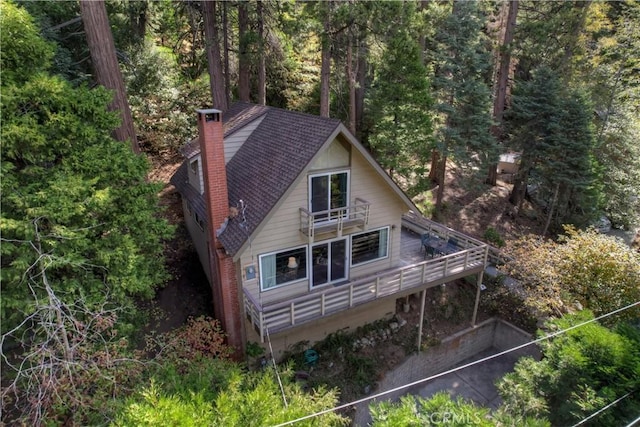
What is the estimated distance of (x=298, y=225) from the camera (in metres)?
11.5

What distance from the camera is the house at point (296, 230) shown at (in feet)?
35.0

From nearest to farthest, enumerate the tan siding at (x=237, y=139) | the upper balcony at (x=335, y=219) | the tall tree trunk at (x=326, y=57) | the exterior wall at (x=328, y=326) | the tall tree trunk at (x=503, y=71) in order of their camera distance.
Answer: the upper balcony at (x=335, y=219), the exterior wall at (x=328, y=326), the tan siding at (x=237, y=139), the tall tree trunk at (x=326, y=57), the tall tree trunk at (x=503, y=71)

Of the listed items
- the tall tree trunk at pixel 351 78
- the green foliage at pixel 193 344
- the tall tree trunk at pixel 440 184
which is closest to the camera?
the green foliage at pixel 193 344

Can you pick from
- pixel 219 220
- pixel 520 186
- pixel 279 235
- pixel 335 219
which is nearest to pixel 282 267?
pixel 279 235

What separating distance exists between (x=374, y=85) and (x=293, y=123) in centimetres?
968

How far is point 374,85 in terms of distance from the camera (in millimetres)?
20453

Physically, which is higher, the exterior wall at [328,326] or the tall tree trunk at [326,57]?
the tall tree trunk at [326,57]

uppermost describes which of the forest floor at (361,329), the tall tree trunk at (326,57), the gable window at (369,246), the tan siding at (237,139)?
the tall tree trunk at (326,57)

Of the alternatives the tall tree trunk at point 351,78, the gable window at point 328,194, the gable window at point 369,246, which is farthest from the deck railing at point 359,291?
the tall tree trunk at point 351,78

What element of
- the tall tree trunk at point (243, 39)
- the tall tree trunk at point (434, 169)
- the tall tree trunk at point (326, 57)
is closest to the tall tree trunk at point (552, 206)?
the tall tree trunk at point (434, 169)

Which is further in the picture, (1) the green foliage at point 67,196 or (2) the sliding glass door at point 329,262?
(2) the sliding glass door at point 329,262

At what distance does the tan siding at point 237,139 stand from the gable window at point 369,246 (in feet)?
17.8

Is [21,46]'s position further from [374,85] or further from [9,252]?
[374,85]

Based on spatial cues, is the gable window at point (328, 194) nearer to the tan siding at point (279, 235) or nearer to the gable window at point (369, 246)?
the tan siding at point (279, 235)
